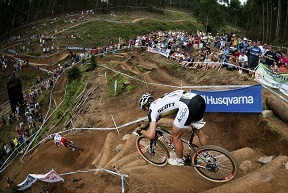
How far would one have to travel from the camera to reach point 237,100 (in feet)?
32.9

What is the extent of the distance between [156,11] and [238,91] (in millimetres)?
90011

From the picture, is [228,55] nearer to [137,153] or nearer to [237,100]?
[237,100]

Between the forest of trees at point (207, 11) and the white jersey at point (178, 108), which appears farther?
the forest of trees at point (207, 11)

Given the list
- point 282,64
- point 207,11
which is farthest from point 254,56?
point 207,11

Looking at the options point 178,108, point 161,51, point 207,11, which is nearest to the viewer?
point 178,108

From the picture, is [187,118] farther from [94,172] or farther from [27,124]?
[27,124]

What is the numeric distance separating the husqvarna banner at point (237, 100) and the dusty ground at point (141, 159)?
0.30m

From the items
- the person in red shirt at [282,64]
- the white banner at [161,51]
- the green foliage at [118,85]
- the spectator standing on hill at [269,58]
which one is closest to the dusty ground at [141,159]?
the green foliage at [118,85]

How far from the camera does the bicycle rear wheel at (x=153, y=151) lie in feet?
26.2

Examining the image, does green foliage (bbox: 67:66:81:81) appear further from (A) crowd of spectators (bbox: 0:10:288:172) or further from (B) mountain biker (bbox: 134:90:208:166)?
(B) mountain biker (bbox: 134:90:208:166)

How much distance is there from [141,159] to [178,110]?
326 centimetres

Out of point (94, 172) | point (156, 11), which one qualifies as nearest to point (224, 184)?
point (94, 172)

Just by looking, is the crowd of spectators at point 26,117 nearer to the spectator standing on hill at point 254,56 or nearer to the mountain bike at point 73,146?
the mountain bike at point 73,146

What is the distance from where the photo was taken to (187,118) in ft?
21.5
